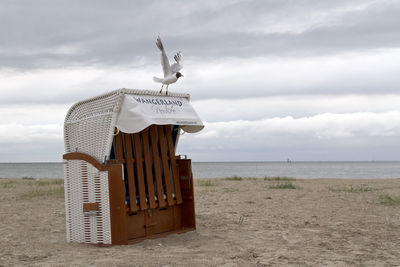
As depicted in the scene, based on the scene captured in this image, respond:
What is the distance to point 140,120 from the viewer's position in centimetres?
681

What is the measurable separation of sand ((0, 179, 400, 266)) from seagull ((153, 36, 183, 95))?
102 inches

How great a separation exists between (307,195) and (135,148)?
7359 mm

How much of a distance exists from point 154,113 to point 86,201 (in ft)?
5.72

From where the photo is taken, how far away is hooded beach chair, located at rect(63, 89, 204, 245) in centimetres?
690

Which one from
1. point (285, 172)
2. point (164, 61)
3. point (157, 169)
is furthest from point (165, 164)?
point (285, 172)

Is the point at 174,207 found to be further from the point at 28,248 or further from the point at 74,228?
the point at 28,248

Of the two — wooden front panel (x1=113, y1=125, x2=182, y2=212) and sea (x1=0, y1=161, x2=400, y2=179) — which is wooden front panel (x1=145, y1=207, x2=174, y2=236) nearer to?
wooden front panel (x1=113, y1=125, x2=182, y2=212)

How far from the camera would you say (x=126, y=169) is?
7297 millimetres

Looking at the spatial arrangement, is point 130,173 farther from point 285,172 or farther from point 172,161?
point 285,172

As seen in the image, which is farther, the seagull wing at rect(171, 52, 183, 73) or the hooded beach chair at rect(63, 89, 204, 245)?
the seagull wing at rect(171, 52, 183, 73)

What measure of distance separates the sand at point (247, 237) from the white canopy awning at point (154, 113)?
6.05 ft

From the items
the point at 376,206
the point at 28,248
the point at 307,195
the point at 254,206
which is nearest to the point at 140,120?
the point at 28,248

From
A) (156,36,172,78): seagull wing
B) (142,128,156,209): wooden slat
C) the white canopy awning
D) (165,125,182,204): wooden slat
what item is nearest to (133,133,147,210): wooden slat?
(142,128,156,209): wooden slat

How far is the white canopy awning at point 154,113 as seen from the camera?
6.84 m
